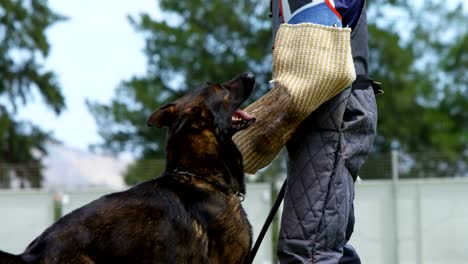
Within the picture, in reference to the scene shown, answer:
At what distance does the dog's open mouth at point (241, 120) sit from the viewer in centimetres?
434

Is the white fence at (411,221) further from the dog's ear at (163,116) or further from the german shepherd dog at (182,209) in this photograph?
the dog's ear at (163,116)

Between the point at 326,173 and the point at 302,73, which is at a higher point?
the point at 302,73

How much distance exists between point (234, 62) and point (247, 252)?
31558 millimetres

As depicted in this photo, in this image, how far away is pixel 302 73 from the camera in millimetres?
4281

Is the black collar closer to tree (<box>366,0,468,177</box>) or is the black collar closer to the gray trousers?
the gray trousers

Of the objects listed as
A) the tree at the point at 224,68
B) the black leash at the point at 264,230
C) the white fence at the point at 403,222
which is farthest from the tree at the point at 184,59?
the black leash at the point at 264,230

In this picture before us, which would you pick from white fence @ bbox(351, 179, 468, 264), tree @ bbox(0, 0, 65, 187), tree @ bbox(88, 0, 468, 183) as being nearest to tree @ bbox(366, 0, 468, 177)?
tree @ bbox(88, 0, 468, 183)

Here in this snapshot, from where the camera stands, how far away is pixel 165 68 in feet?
118

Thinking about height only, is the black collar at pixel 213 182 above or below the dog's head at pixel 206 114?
below

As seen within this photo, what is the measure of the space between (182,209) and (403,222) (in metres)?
6.94

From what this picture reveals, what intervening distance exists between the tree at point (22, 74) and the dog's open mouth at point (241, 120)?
26.8 metres

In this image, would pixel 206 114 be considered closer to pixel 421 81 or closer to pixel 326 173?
pixel 326 173

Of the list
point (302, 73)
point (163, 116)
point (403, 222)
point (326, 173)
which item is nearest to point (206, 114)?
point (163, 116)

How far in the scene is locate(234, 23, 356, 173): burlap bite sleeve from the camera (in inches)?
167
